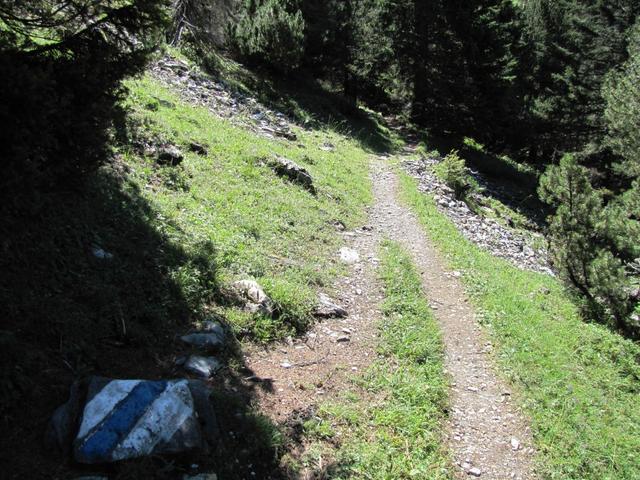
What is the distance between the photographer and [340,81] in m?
35.1

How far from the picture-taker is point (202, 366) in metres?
5.93

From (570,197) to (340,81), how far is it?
2626 cm

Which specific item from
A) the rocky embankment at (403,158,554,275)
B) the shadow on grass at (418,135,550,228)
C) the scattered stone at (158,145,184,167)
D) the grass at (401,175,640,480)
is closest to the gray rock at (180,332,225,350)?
the grass at (401,175,640,480)

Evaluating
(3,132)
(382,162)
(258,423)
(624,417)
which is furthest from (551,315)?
(382,162)

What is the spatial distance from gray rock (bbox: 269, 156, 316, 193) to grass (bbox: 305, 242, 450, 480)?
6321 millimetres

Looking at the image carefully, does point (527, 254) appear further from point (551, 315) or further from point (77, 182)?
point (77, 182)

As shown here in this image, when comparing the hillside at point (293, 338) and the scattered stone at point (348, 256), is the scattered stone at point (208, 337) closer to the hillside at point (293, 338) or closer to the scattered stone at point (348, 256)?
the hillside at point (293, 338)

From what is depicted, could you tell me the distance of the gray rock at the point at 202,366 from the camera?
19.1 ft

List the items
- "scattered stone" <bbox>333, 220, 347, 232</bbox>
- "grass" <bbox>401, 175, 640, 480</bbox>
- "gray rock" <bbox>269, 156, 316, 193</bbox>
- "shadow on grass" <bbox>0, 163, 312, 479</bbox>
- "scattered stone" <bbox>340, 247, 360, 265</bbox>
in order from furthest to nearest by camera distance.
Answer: "gray rock" <bbox>269, 156, 316, 193</bbox> → "scattered stone" <bbox>333, 220, 347, 232</bbox> → "scattered stone" <bbox>340, 247, 360, 265</bbox> → "grass" <bbox>401, 175, 640, 480</bbox> → "shadow on grass" <bbox>0, 163, 312, 479</bbox>

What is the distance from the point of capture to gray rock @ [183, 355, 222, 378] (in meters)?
5.82

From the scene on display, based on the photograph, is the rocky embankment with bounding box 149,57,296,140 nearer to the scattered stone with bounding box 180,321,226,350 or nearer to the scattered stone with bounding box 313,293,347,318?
the scattered stone with bounding box 313,293,347,318

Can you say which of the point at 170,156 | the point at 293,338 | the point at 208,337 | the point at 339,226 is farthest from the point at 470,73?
the point at 208,337

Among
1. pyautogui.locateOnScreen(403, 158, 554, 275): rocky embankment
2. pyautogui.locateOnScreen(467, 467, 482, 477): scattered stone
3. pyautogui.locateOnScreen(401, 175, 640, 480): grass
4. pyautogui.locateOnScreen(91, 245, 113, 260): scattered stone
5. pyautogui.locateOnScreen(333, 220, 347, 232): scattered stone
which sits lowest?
pyautogui.locateOnScreen(333, 220, 347, 232): scattered stone

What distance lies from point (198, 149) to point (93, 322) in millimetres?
7927
